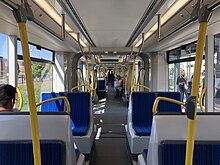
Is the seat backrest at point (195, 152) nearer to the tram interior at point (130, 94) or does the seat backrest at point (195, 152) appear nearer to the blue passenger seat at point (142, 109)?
the tram interior at point (130, 94)

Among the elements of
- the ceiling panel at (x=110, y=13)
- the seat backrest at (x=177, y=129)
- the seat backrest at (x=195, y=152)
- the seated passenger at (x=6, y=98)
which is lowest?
the seat backrest at (x=195, y=152)

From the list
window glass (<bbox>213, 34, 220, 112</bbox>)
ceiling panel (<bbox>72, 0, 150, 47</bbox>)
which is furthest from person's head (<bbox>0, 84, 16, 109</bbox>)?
window glass (<bbox>213, 34, 220, 112</bbox>)

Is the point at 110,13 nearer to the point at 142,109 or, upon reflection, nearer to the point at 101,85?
the point at 142,109

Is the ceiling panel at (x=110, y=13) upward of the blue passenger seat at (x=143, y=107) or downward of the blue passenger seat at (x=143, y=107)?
upward

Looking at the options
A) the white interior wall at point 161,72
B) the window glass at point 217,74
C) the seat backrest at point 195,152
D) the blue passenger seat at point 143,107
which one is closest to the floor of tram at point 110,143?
the blue passenger seat at point 143,107

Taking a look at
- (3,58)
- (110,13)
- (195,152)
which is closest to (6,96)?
(195,152)

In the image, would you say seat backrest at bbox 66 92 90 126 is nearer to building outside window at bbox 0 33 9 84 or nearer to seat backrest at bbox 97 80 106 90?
building outside window at bbox 0 33 9 84

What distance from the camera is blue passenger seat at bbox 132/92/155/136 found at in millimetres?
3754

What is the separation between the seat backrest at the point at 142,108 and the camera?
376 centimetres

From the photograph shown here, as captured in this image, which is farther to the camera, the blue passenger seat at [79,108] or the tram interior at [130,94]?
the blue passenger seat at [79,108]

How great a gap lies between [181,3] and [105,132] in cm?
321

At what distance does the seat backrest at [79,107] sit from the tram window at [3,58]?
1074 millimetres

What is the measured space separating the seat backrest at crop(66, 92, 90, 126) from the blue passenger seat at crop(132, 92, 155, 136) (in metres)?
0.76

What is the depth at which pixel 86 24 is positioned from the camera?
152 inches
